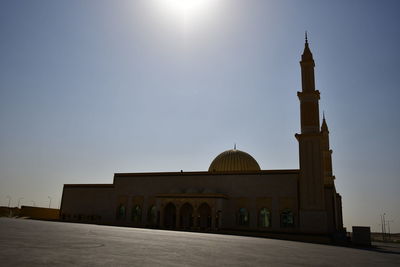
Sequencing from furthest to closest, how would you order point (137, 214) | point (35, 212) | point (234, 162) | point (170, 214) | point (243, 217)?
point (35, 212)
point (137, 214)
point (234, 162)
point (170, 214)
point (243, 217)

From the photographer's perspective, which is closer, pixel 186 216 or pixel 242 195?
pixel 242 195

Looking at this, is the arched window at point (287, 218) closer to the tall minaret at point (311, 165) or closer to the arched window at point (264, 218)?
the arched window at point (264, 218)

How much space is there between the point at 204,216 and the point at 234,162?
23.4 feet

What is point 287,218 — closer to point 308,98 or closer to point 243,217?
point 243,217

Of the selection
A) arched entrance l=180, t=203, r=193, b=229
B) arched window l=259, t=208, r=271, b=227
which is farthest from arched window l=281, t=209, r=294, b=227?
arched entrance l=180, t=203, r=193, b=229

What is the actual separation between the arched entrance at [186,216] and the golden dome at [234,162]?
18.7ft

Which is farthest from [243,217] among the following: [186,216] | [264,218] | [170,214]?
[170,214]

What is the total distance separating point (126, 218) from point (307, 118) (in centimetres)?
2269

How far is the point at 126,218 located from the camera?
3922 centimetres

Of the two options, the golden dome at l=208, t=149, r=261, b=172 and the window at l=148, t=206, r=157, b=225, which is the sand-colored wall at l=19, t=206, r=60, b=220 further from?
the golden dome at l=208, t=149, r=261, b=172

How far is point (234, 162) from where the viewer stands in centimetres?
3838

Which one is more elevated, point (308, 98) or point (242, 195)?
point (308, 98)

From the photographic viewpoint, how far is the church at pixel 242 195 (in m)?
29.2

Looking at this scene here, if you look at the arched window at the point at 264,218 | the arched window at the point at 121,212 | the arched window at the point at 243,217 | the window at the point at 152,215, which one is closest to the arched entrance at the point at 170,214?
the window at the point at 152,215
